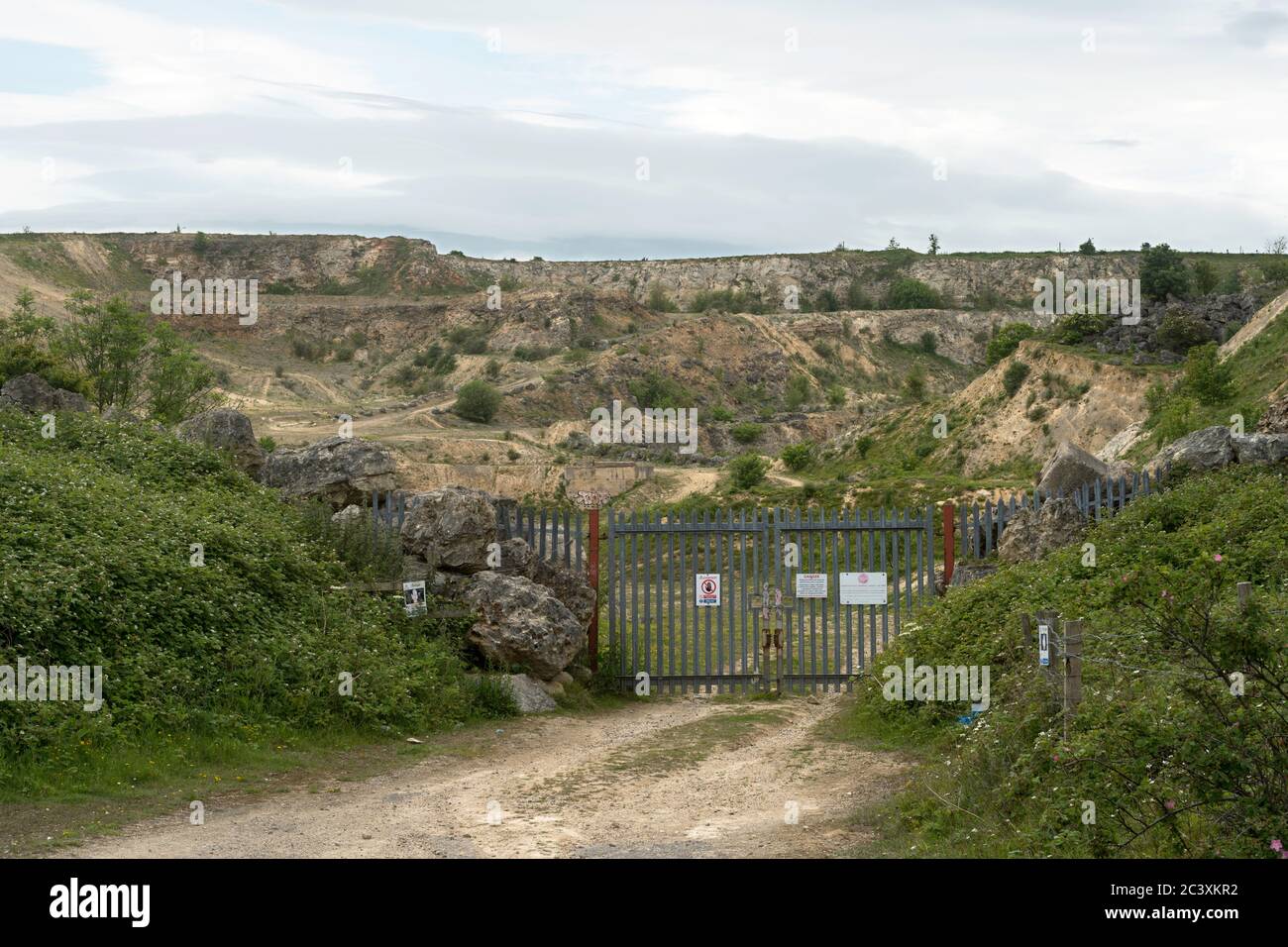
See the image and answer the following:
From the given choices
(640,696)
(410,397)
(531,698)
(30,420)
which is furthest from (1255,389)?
(410,397)

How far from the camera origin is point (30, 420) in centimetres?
1666

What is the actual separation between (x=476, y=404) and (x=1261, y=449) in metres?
47.0

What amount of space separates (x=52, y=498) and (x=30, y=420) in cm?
421

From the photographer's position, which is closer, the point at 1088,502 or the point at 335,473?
the point at 1088,502

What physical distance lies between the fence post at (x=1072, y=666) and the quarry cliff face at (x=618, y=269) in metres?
88.9

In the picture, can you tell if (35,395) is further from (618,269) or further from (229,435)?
(618,269)

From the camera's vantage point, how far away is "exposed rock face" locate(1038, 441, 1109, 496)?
1680 cm

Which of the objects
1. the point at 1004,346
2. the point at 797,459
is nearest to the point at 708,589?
the point at 797,459

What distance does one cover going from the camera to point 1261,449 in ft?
51.6

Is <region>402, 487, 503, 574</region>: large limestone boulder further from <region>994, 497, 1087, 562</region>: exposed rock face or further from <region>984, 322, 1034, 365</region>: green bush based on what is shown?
<region>984, 322, 1034, 365</region>: green bush

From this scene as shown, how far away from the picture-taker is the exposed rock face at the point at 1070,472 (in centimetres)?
1680

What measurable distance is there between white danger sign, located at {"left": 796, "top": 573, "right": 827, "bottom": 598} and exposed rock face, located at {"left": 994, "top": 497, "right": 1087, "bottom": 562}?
1711 millimetres

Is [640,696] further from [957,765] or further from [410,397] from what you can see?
[410,397]

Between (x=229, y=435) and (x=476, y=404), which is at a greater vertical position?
(x=476, y=404)
